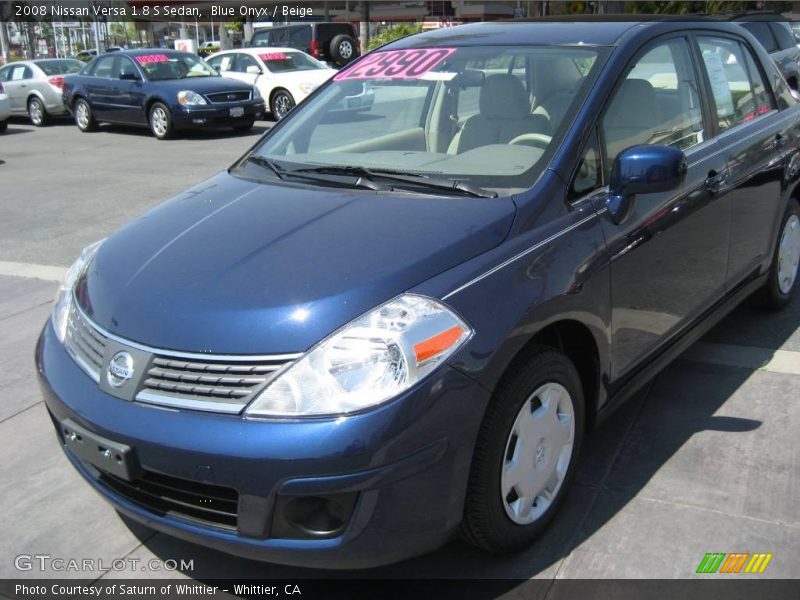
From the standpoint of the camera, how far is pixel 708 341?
4.73 m

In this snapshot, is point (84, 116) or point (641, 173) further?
point (84, 116)

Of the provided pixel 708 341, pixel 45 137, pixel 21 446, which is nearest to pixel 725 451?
pixel 708 341

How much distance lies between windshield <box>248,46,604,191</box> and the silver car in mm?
16024

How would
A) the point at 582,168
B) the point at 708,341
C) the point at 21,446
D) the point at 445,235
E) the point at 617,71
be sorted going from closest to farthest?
the point at 445,235
the point at 582,168
the point at 617,71
the point at 21,446
the point at 708,341

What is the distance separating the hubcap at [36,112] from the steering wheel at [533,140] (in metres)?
17.6

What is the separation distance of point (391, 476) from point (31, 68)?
756 inches

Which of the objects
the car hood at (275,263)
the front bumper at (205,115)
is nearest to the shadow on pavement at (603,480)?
the car hood at (275,263)

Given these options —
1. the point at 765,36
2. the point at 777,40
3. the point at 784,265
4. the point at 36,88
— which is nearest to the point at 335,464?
the point at 784,265

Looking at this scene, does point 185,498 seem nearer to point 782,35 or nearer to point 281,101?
point 782,35

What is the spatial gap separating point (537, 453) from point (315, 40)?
66.6 feet

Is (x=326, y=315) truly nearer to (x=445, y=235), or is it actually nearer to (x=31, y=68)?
(x=445, y=235)

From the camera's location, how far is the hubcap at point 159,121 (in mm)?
14742

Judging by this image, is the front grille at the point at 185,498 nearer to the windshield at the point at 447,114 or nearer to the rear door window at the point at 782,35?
the windshield at the point at 447,114

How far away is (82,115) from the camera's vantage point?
16.6 meters
